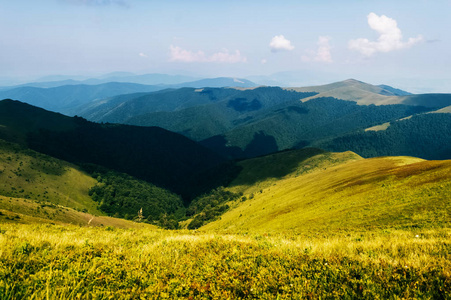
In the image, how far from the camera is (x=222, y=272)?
21.2 ft

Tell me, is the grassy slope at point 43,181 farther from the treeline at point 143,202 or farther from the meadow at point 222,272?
the meadow at point 222,272

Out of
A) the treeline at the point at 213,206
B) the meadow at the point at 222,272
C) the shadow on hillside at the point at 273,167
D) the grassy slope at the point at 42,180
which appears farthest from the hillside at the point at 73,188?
the meadow at the point at 222,272

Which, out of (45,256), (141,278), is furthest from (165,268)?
(45,256)

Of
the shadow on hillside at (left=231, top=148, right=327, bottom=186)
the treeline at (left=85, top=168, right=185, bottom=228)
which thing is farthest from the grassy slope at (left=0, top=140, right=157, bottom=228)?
the shadow on hillside at (left=231, top=148, right=327, bottom=186)

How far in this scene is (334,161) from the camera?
455 feet

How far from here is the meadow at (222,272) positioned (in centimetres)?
511

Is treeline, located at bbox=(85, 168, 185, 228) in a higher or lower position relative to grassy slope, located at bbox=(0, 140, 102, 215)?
lower

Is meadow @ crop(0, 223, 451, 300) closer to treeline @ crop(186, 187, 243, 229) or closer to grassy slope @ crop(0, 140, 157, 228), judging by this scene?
grassy slope @ crop(0, 140, 157, 228)

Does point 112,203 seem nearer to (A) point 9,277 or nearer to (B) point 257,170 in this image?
(B) point 257,170

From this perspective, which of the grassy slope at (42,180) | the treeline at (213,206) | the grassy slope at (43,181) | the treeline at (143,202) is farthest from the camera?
the treeline at (143,202)

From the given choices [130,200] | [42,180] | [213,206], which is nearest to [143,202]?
[130,200]

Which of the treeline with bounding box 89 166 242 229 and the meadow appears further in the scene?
the treeline with bounding box 89 166 242 229

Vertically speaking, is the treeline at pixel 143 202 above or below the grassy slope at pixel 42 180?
below

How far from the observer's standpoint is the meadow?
511 cm
